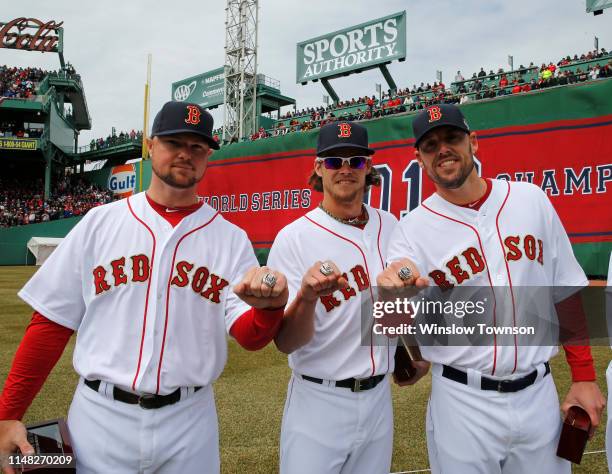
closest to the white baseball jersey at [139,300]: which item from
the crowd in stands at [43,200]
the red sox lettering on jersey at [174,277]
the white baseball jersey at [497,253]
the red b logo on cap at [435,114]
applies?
the red sox lettering on jersey at [174,277]

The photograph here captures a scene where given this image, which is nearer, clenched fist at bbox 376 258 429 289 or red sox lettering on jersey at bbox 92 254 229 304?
clenched fist at bbox 376 258 429 289

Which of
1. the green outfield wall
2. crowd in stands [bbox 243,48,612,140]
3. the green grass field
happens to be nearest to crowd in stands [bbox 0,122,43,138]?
crowd in stands [bbox 243,48,612,140]

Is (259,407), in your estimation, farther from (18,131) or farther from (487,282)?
(18,131)

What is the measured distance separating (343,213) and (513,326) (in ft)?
2.92

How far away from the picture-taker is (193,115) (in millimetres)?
1751

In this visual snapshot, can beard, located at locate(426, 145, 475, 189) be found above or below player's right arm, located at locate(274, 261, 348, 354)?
above

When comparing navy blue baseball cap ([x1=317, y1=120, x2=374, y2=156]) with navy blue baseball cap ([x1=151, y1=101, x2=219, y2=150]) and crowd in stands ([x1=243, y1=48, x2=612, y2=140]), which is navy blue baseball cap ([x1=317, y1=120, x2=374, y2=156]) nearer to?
navy blue baseball cap ([x1=151, y1=101, x2=219, y2=150])

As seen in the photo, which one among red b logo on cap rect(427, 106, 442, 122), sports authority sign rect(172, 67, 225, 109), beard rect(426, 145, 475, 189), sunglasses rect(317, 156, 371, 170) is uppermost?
sports authority sign rect(172, 67, 225, 109)

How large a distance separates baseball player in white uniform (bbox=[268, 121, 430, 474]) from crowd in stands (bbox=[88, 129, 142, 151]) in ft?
105

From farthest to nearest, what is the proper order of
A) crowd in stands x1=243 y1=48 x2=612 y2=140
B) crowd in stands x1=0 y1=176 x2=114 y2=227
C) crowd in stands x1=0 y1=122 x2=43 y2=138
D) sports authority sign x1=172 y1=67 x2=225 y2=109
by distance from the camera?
sports authority sign x1=172 y1=67 x2=225 y2=109 < crowd in stands x1=0 y1=122 x2=43 y2=138 < crowd in stands x1=0 y1=176 x2=114 y2=227 < crowd in stands x1=243 y1=48 x2=612 y2=140

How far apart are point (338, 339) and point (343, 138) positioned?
0.96 metres

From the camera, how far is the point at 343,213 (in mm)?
2158

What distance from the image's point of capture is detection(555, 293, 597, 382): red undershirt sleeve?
1.79 meters

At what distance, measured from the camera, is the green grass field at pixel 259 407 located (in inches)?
115
